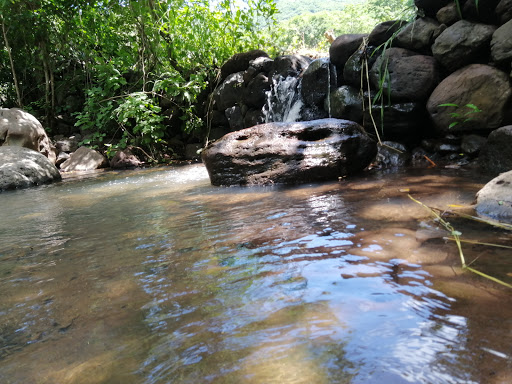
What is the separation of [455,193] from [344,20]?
111 ft

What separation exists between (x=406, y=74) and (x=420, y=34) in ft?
2.00

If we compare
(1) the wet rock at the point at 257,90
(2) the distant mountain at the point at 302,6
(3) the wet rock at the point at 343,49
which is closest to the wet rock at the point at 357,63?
(3) the wet rock at the point at 343,49

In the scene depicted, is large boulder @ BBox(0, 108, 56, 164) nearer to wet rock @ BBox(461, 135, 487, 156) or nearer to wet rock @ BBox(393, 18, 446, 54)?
wet rock @ BBox(393, 18, 446, 54)

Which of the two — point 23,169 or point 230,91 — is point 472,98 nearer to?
point 230,91

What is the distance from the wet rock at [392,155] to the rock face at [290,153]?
56 centimetres

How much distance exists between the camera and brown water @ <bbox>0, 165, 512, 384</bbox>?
3.24 feet

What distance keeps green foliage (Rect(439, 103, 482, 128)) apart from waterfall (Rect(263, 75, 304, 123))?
2.90m

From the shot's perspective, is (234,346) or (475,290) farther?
(475,290)

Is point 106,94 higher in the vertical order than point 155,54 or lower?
lower

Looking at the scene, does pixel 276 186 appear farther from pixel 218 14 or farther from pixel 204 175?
pixel 218 14

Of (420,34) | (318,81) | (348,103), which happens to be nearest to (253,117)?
(318,81)

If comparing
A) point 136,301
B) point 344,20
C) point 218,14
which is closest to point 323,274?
point 136,301

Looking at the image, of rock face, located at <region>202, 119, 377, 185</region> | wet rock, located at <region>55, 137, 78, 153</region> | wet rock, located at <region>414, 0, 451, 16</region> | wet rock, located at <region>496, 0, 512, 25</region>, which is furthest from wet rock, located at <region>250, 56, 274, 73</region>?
wet rock, located at <region>55, 137, 78, 153</region>

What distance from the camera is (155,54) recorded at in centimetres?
958
